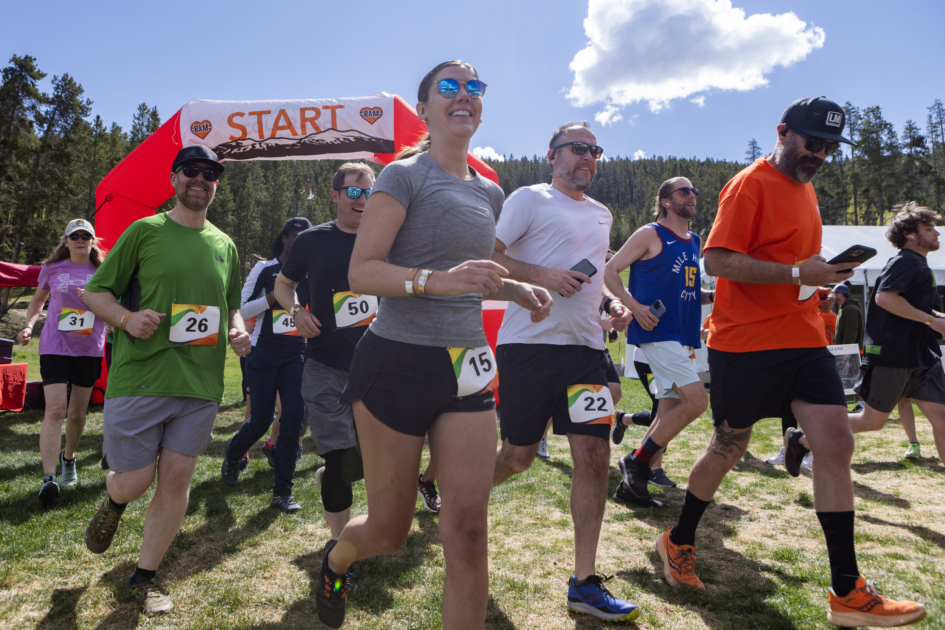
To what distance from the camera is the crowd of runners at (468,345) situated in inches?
77.2

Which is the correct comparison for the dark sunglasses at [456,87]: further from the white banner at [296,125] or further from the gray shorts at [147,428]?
the white banner at [296,125]

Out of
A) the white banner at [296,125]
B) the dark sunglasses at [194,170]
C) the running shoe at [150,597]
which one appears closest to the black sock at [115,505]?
the running shoe at [150,597]

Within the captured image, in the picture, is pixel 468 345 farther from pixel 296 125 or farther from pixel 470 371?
pixel 296 125

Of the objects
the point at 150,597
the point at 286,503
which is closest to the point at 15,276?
the point at 286,503

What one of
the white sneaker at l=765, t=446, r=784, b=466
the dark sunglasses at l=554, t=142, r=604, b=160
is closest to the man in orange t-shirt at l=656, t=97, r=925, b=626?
the dark sunglasses at l=554, t=142, r=604, b=160

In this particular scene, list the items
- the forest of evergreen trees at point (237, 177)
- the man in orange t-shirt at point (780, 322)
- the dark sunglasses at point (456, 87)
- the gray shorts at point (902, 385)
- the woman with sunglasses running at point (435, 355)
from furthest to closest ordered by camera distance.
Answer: the forest of evergreen trees at point (237, 177) → the gray shorts at point (902, 385) → the man in orange t-shirt at point (780, 322) → the dark sunglasses at point (456, 87) → the woman with sunglasses running at point (435, 355)

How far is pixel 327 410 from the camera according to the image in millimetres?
3293

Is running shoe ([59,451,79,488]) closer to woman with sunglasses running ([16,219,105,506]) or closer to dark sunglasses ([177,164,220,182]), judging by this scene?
woman with sunglasses running ([16,219,105,506])

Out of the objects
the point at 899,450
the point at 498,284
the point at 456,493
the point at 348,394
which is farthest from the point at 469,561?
the point at 899,450

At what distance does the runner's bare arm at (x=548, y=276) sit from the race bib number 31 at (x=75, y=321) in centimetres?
420

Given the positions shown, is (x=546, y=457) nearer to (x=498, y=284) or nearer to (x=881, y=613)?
(x=881, y=613)

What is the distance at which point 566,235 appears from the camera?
3.23 meters

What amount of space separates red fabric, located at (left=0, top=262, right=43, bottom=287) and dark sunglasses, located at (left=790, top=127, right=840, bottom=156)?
1374 centimetres

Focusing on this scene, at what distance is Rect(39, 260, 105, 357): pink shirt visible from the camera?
16.9ft
